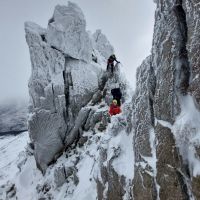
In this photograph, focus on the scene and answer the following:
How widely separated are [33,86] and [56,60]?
383 centimetres

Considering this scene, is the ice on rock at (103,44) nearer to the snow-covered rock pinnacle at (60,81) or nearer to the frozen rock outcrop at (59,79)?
the snow-covered rock pinnacle at (60,81)

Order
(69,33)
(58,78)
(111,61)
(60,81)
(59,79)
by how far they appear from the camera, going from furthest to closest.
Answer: (69,33), (58,78), (59,79), (60,81), (111,61)

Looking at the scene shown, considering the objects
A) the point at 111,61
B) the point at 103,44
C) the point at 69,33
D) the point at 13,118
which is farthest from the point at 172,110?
the point at 13,118

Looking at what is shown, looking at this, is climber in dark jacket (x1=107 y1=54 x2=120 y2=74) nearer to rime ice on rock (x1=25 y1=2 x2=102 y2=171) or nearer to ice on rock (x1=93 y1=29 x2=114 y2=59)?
rime ice on rock (x1=25 y1=2 x2=102 y2=171)

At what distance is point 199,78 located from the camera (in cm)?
864

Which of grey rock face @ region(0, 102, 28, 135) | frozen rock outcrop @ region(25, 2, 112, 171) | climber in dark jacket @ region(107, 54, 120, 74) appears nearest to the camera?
climber in dark jacket @ region(107, 54, 120, 74)

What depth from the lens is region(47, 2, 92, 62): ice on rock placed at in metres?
33.0

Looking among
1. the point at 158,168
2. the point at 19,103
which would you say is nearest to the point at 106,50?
the point at 158,168

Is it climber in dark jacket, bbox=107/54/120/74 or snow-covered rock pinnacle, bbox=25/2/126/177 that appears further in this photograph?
snow-covered rock pinnacle, bbox=25/2/126/177

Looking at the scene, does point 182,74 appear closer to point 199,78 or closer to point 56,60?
point 199,78

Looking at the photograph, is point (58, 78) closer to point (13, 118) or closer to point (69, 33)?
point (69, 33)

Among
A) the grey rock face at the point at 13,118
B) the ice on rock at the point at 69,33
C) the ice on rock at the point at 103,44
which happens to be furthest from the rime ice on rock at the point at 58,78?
the grey rock face at the point at 13,118

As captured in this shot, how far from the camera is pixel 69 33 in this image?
33.3m

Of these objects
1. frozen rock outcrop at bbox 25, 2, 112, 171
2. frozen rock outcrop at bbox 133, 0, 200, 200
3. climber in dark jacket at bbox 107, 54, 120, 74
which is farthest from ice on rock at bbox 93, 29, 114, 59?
frozen rock outcrop at bbox 133, 0, 200, 200
